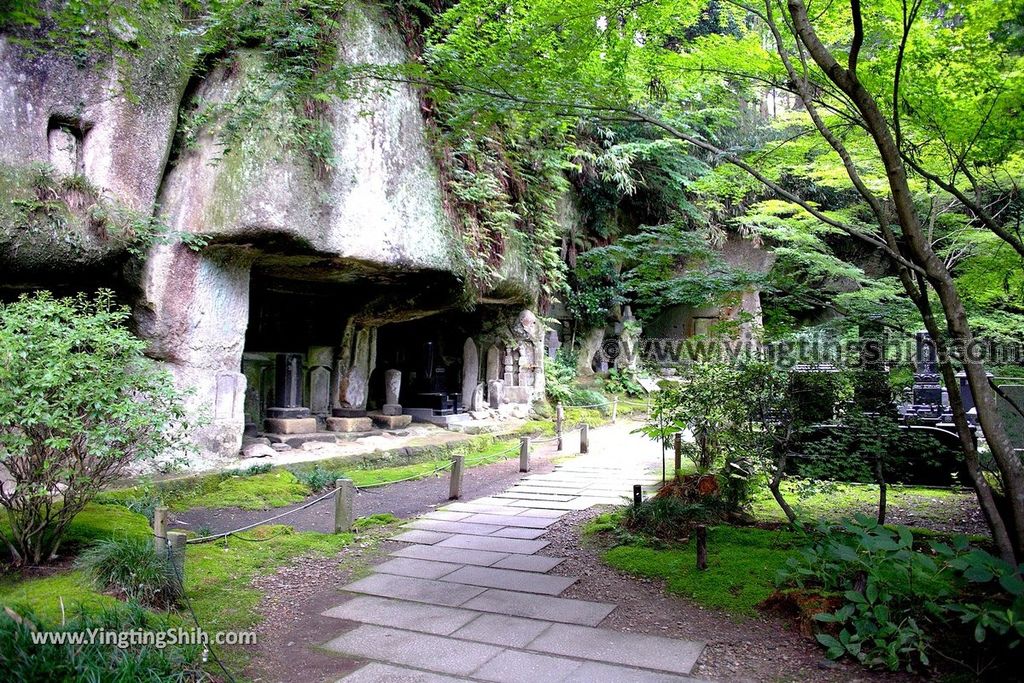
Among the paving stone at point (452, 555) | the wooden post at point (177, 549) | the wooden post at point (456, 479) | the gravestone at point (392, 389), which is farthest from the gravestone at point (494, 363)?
the wooden post at point (177, 549)

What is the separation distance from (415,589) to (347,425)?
7384 millimetres

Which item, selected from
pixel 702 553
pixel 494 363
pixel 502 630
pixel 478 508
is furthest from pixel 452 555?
pixel 494 363

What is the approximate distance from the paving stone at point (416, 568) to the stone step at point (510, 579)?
0.10 meters

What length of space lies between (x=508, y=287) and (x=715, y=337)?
7.62 m

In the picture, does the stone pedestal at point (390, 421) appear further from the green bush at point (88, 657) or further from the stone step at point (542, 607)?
the green bush at point (88, 657)

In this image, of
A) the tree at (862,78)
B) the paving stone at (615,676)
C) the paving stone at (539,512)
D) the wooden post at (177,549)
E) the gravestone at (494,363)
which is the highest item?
the tree at (862,78)

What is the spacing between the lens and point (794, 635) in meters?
4.16

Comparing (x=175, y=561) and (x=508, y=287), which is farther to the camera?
(x=508, y=287)

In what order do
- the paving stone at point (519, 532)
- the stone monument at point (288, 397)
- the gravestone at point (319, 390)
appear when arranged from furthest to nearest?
the gravestone at point (319, 390) → the stone monument at point (288, 397) → the paving stone at point (519, 532)

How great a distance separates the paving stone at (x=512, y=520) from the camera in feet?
23.6

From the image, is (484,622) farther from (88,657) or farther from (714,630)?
(88,657)

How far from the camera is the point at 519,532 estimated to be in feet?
22.5

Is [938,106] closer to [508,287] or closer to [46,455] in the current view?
[46,455]

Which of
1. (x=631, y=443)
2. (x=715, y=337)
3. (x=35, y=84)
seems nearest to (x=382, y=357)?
(x=631, y=443)
